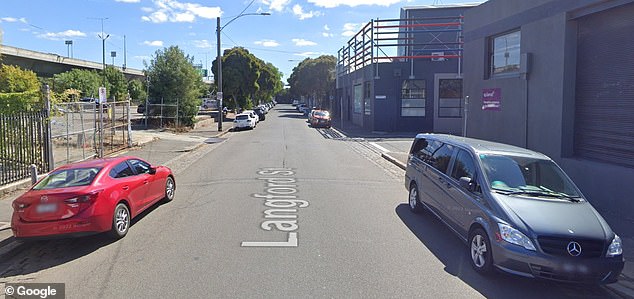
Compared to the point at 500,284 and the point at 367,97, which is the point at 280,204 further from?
the point at 367,97

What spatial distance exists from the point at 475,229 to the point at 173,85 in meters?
28.6

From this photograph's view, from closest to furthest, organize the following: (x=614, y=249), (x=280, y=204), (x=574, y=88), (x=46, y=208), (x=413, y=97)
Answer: (x=614, y=249) < (x=46, y=208) < (x=280, y=204) < (x=574, y=88) < (x=413, y=97)

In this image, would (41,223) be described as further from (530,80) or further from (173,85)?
(173,85)

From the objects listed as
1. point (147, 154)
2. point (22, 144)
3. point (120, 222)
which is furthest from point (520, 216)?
point (147, 154)

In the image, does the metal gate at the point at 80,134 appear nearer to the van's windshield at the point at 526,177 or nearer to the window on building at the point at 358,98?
the van's windshield at the point at 526,177

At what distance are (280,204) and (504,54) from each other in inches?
332

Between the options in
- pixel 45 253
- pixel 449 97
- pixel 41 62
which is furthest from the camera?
pixel 41 62

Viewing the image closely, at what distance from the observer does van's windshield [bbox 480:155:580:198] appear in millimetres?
6340

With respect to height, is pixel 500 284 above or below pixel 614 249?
below

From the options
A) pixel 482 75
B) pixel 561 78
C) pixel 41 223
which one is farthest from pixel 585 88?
pixel 41 223

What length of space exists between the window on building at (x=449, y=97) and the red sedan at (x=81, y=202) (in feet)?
93.8

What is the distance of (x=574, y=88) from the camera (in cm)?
1048

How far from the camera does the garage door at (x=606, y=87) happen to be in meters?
9.03

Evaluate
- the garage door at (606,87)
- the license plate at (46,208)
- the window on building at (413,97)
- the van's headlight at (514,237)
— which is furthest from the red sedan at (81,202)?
the window on building at (413,97)
